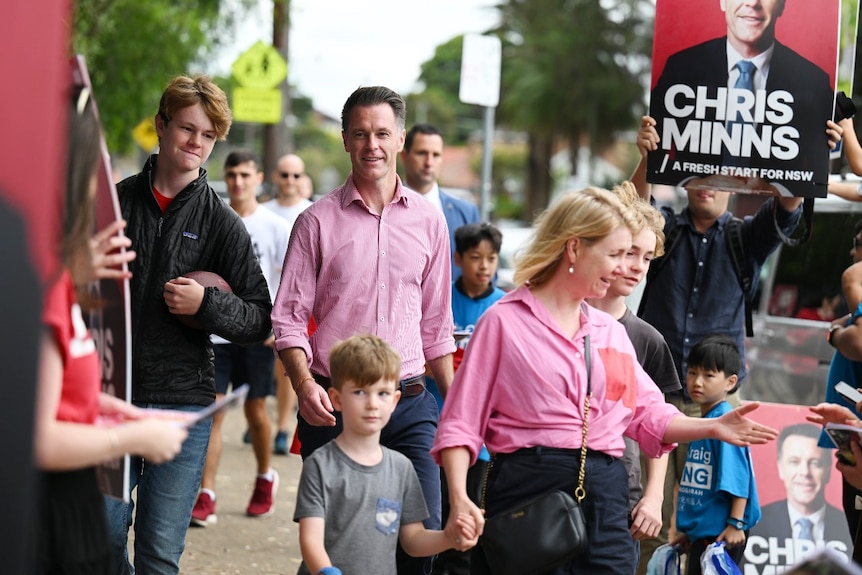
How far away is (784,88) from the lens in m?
5.71

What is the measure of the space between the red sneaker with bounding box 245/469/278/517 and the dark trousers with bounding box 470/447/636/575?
14.6ft

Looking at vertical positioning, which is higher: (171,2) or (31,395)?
(171,2)

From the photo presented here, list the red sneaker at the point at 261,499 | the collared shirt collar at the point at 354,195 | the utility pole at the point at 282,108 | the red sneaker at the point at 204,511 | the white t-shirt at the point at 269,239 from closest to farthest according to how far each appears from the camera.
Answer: the collared shirt collar at the point at 354,195 → the red sneaker at the point at 204,511 → the red sneaker at the point at 261,499 → the white t-shirt at the point at 269,239 → the utility pole at the point at 282,108

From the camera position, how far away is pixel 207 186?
5.14 m

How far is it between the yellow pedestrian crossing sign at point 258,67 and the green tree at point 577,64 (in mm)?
36776

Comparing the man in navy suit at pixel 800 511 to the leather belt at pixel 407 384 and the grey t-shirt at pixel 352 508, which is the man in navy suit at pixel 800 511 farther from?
the grey t-shirt at pixel 352 508

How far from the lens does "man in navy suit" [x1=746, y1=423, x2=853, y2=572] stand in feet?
21.8

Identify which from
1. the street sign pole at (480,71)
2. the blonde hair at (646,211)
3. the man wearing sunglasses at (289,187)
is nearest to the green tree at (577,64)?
the street sign pole at (480,71)

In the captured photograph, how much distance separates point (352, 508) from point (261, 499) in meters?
4.58

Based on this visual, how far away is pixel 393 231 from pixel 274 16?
12.0 m

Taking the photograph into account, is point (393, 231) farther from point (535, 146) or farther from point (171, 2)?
point (535, 146)

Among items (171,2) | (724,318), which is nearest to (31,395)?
(724,318)

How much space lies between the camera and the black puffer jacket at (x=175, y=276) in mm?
4883

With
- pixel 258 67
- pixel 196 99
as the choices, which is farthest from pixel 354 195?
pixel 258 67
